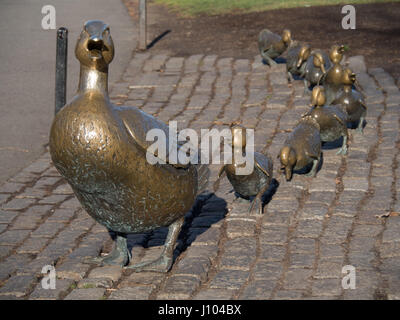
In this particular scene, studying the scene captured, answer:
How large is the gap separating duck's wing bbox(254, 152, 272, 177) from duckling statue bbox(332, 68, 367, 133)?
2.22 metres

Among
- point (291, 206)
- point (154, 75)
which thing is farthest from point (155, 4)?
point (291, 206)

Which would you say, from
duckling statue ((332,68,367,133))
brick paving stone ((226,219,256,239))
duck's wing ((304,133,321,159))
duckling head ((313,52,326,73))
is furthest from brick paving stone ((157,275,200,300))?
duckling head ((313,52,326,73))

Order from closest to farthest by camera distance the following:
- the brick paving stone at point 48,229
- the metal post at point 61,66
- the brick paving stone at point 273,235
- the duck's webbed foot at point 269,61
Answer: the brick paving stone at point 273,235 → the brick paving stone at point 48,229 → the metal post at point 61,66 → the duck's webbed foot at point 269,61

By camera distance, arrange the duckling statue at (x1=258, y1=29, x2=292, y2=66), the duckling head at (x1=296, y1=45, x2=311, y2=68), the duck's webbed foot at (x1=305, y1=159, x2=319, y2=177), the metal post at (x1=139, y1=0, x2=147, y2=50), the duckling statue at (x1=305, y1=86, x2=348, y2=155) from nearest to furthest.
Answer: the duck's webbed foot at (x1=305, y1=159, x2=319, y2=177) → the duckling statue at (x1=305, y1=86, x2=348, y2=155) → the duckling head at (x1=296, y1=45, x2=311, y2=68) → the duckling statue at (x1=258, y1=29, x2=292, y2=66) → the metal post at (x1=139, y1=0, x2=147, y2=50)

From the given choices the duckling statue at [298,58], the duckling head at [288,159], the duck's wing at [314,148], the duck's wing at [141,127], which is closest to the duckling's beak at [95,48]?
the duck's wing at [141,127]

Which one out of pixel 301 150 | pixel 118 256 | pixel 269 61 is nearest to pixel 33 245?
pixel 118 256

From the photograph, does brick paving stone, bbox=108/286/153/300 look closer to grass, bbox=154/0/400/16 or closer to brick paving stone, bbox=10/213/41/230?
brick paving stone, bbox=10/213/41/230

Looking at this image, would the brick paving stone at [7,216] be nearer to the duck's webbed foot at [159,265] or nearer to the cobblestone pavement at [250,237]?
the cobblestone pavement at [250,237]

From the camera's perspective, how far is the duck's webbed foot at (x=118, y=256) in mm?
5660

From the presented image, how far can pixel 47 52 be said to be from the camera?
42.1 feet

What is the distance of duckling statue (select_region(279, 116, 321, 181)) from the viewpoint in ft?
23.4

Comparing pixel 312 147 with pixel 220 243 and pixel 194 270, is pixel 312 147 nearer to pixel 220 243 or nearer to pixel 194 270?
pixel 220 243

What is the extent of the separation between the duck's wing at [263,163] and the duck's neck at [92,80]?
6.96 feet

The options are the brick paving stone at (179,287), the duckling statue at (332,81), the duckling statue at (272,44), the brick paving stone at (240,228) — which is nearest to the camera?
the brick paving stone at (179,287)
